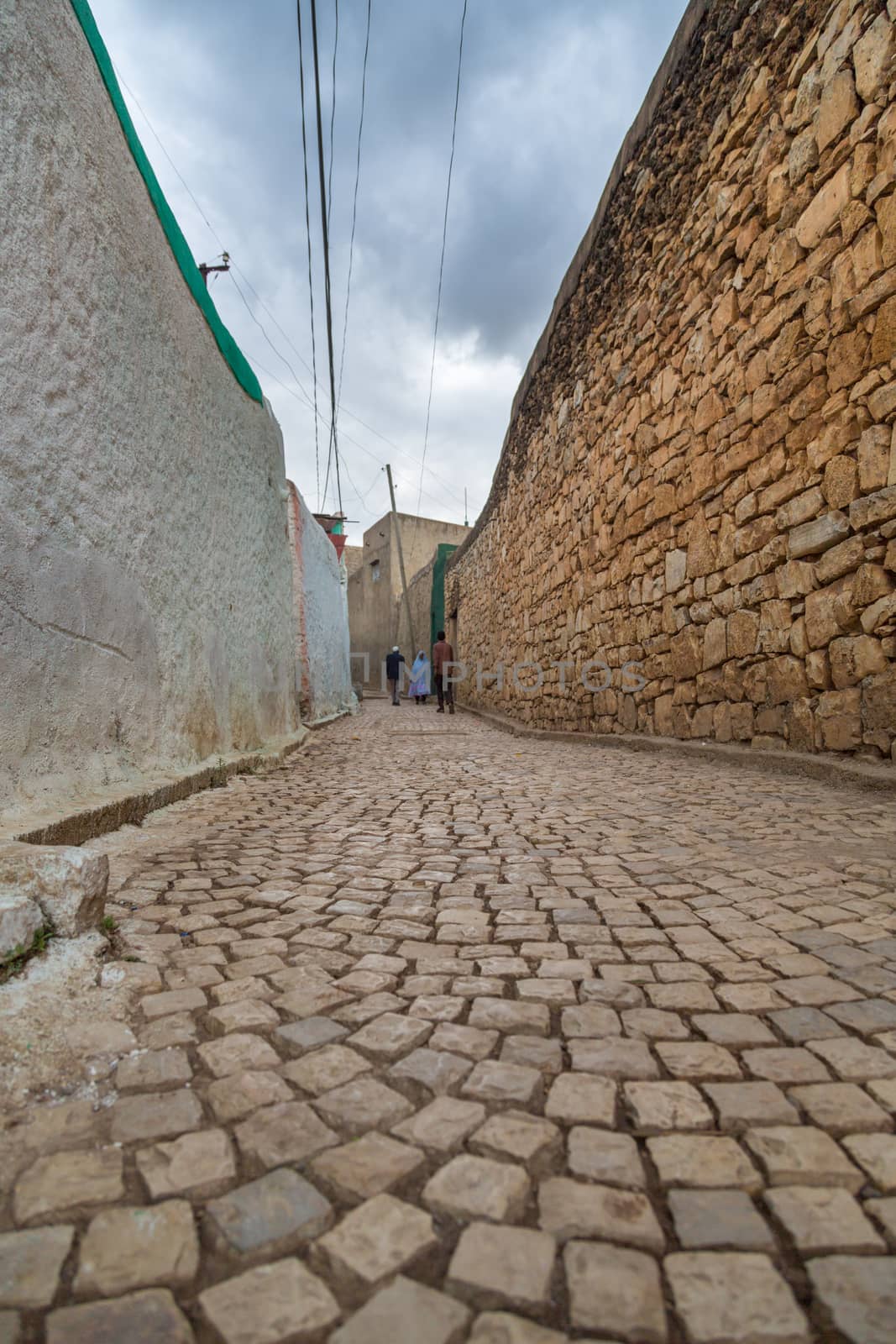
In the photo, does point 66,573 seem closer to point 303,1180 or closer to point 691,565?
point 303,1180

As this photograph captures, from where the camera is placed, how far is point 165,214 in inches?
141

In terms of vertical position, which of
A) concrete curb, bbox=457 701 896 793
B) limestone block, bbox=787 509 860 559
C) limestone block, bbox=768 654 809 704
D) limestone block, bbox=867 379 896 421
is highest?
limestone block, bbox=867 379 896 421

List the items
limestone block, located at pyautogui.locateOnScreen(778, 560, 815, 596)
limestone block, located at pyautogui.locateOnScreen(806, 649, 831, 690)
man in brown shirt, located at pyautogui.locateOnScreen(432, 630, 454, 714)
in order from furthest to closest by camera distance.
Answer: man in brown shirt, located at pyautogui.locateOnScreen(432, 630, 454, 714)
limestone block, located at pyautogui.locateOnScreen(778, 560, 815, 596)
limestone block, located at pyautogui.locateOnScreen(806, 649, 831, 690)

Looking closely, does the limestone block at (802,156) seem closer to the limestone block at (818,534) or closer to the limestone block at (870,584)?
the limestone block at (818,534)

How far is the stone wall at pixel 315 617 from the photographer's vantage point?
8430mm

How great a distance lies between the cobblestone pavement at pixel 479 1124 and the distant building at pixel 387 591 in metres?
21.9

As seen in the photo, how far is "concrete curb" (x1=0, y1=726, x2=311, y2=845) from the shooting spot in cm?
209

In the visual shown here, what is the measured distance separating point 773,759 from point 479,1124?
11.2 ft

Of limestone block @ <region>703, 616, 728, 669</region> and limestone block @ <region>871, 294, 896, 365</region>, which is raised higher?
limestone block @ <region>871, 294, 896, 365</region>

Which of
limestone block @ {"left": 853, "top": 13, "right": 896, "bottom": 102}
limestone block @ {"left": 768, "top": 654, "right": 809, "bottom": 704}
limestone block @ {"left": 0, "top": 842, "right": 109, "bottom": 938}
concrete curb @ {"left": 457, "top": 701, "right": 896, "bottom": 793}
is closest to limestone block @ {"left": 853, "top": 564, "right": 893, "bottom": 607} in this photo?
limestone block @ {"left": 768, "top": 654, "right": 809, "bottom": 704}

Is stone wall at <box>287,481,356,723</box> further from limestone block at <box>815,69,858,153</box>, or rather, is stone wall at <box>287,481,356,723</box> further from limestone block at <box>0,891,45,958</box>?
limestone block at <box>0,891,45,958</box>

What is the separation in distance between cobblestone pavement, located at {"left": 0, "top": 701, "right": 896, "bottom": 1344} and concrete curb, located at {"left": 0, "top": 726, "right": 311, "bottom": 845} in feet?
0.97

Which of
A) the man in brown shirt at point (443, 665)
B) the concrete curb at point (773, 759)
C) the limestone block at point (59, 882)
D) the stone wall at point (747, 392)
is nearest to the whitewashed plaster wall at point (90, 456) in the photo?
the limestone block at point (59, 882)

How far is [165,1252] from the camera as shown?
0.79 meters
